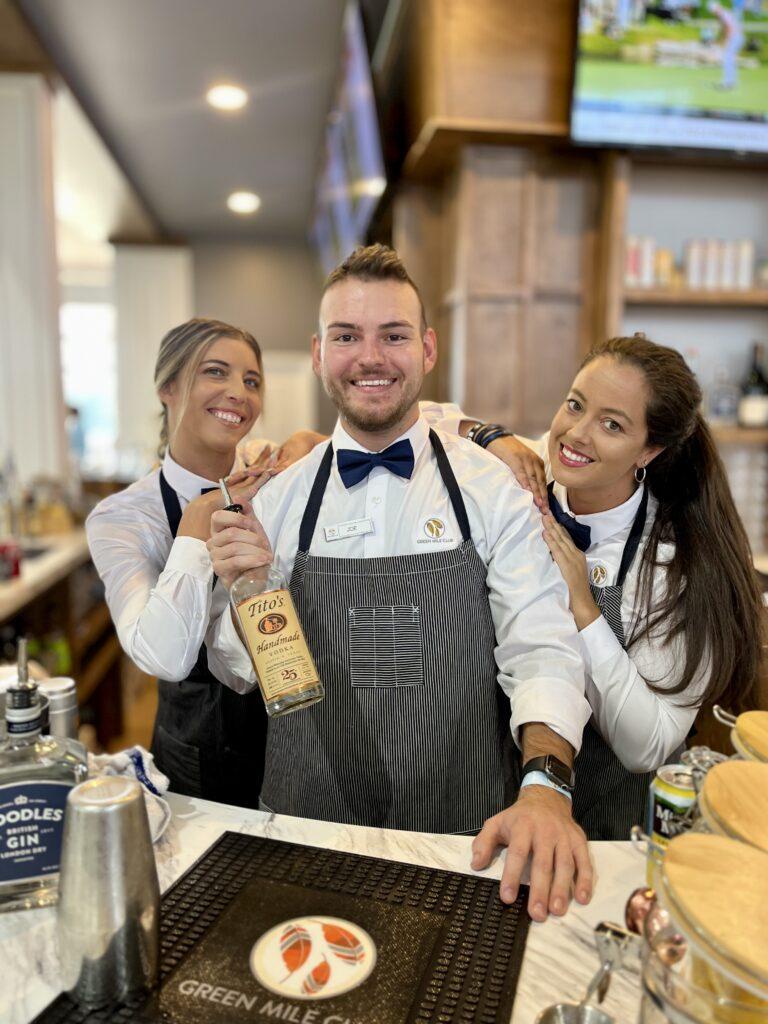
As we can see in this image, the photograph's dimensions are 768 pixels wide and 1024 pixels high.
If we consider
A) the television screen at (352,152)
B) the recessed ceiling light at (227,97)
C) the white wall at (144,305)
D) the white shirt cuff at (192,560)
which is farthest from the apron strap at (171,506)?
the white wall at (144,305)

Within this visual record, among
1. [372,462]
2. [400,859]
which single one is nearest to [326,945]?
[400,859]

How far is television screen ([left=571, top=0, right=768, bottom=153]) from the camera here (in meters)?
3.03

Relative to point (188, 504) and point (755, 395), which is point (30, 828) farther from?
point (755, 395)

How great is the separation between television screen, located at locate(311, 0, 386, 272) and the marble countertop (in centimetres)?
200

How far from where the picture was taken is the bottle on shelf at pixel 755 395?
139 inches

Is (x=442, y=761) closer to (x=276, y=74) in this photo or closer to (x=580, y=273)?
(x=580, y=273)

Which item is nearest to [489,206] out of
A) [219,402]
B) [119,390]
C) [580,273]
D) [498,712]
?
[580,273]

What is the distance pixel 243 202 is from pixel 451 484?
18.4 ft

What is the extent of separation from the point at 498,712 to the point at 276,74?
3.61 meters

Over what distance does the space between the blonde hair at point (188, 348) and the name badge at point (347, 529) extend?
1.48ft

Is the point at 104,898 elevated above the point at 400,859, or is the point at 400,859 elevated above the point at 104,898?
the point at 104,898

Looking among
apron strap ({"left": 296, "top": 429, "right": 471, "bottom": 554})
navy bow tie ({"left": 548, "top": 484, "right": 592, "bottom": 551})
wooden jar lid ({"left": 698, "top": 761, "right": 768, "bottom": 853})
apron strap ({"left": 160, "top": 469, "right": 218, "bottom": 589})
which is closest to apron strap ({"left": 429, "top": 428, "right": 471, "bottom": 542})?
apron strap ({"left": 296, "top": 429, "right": 471, "bottom": 554})

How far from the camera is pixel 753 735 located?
96 cm

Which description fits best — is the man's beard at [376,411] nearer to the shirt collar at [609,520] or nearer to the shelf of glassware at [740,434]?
the shirt collar at [609,520]
